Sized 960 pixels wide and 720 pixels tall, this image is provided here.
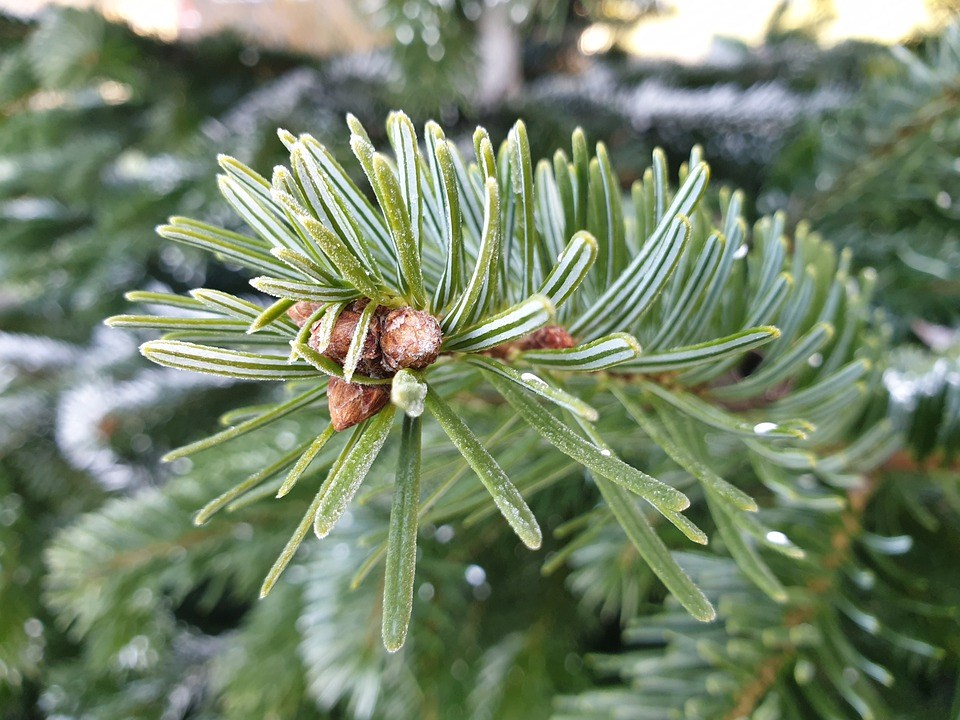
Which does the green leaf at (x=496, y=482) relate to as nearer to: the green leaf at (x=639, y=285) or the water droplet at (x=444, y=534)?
the green leaf at (x=639, y=285)

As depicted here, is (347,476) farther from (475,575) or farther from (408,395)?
(475,575)

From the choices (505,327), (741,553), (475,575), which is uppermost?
(505,327)

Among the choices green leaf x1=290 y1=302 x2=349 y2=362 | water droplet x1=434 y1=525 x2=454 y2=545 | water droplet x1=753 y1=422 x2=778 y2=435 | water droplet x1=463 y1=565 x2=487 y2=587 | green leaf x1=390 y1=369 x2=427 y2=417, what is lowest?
water droplet x1=463 y1=565 x2=487 y2=587

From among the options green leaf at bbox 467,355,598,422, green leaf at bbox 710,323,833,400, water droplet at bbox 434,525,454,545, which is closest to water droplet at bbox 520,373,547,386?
green leaf at bbox 467,355,598,422

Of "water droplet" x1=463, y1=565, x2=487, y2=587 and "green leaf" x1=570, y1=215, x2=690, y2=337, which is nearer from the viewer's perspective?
"green leaf" x1=570, y1=215, x2=690, y2=337

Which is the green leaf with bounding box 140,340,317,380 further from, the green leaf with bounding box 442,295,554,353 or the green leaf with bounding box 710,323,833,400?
the green leaf with bounding box 710,323,833,400

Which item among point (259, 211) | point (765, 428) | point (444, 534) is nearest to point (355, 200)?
point (259, 211)

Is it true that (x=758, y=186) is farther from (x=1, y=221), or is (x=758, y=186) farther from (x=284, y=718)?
(x=1, y=221)
